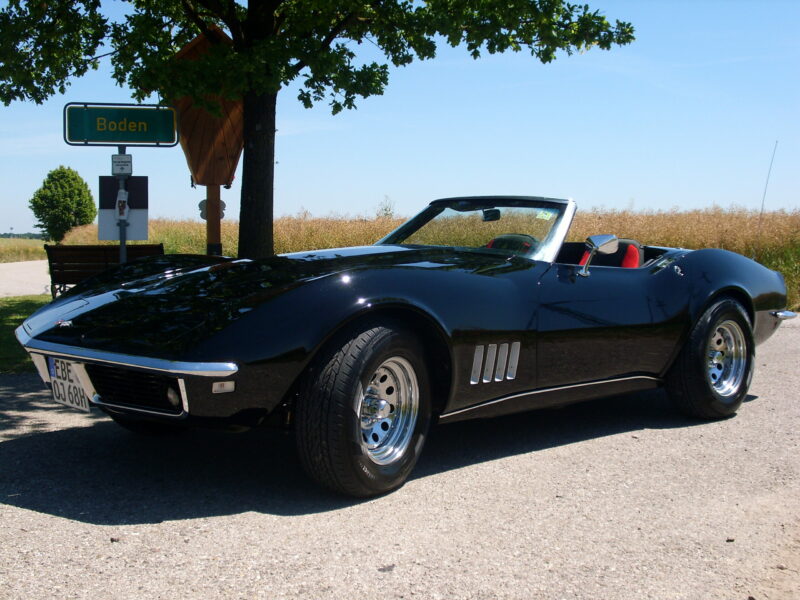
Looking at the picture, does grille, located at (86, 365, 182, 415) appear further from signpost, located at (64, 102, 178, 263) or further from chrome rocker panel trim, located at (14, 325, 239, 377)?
signpost, located at (64, 102, 178, 263)

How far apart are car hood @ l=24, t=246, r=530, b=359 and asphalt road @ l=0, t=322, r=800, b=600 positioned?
2.22ft

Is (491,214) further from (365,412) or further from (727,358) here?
(365,412)

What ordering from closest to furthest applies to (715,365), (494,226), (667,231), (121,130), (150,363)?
(150,363) < (494,226) < (715,365) < (121,130) < (667,231)

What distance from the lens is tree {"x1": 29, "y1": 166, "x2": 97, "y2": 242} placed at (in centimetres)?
6322

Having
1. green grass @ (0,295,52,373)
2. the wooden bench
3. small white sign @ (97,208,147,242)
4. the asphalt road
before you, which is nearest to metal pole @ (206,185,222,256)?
the wooden bench

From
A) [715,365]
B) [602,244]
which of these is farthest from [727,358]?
[602,244]

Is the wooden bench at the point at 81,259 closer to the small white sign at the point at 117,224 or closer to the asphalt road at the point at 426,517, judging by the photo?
the small white sign at the point at 117,224

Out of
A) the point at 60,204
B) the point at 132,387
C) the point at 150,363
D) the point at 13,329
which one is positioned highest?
the point at 150,363

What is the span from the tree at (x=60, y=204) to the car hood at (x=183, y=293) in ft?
205

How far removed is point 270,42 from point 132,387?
21.7 feet

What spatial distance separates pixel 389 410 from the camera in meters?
3.79

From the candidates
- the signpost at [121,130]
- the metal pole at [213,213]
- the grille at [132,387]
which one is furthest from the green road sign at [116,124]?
the grille at [132,387]

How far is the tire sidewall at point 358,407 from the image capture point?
3.50m

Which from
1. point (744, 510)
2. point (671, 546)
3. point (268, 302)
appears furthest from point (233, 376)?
point (744, 510)
